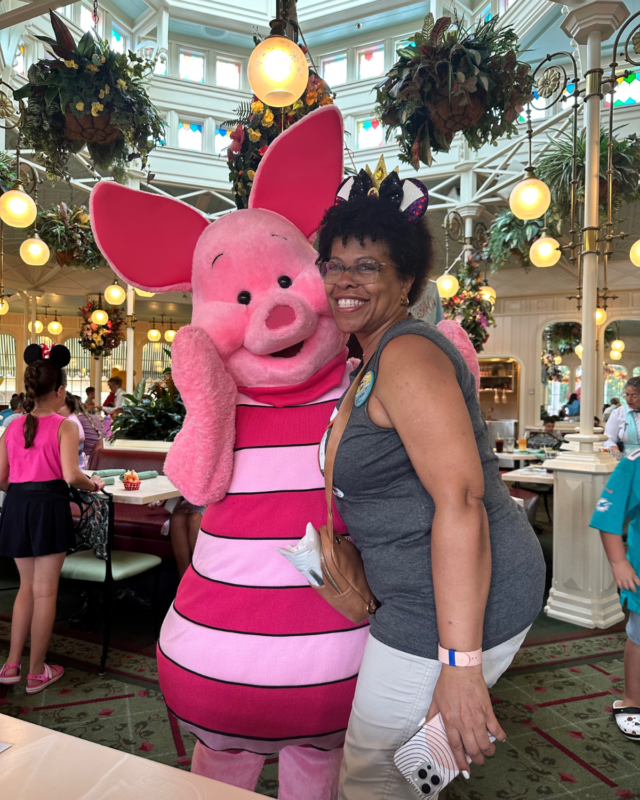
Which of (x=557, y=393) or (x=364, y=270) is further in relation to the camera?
(x=557, y=393)

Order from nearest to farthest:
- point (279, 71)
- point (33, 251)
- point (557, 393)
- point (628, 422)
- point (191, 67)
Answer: point (279, 71) < point (628, 422) < point (33, 251) < point (191, 67) < point (557, 393)

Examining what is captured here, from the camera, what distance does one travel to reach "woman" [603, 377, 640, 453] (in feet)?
18.0

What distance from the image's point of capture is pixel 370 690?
3.47ft

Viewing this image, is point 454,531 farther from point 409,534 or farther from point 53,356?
point 53,356

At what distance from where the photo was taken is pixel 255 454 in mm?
1469

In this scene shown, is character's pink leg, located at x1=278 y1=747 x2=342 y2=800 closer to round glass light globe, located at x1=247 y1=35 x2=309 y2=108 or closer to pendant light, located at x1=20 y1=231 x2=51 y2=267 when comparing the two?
round glass light globe, located at x1=247 y1=35 x2=309 y2=108

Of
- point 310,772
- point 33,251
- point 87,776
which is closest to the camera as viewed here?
point 87,776

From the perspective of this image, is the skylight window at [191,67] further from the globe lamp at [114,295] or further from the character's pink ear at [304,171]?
the character's pink ear at [304,171]

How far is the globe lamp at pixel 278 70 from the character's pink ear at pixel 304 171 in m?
0.58

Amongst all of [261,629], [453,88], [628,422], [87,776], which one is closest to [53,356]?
[261,629]

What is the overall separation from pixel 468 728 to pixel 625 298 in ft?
44.7

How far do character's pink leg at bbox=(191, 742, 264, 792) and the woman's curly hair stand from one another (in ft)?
3.98

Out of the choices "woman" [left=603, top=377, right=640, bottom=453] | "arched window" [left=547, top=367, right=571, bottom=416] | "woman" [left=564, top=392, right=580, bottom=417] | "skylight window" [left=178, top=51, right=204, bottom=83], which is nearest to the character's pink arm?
"woman" [left=603, top=377, right=640, bottom=453]

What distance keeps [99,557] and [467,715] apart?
2.82m
